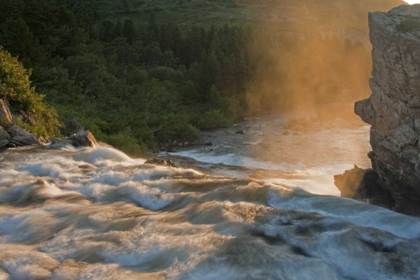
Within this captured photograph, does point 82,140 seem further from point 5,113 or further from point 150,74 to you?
point 150,74

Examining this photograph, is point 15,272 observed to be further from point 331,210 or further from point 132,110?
point 132,110

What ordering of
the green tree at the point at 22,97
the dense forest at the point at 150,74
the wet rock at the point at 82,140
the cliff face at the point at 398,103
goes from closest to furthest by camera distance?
1. the cliff face at the point at 398,103
2. the wet rock at the point at 82,140
3. the green tree at the point at 22,97
4. the dense forest at the point at 150,74

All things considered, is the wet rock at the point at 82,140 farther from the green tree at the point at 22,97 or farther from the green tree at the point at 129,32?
the green tree at the point at 129,32

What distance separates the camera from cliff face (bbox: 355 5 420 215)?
17891mm

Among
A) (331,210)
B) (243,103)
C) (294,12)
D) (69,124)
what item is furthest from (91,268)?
(294,12)

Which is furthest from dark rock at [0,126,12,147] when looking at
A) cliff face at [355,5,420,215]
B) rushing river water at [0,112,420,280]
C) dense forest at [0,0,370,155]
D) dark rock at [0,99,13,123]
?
cliff face at [355,5,420,215]

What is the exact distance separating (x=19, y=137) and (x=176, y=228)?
1158cm

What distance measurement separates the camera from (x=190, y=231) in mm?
10891

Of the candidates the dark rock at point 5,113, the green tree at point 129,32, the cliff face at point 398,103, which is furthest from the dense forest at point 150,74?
the cliff face at point 398,103

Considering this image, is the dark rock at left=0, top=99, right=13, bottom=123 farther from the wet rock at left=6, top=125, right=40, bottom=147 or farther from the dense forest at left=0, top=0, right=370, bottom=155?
the dense forest at left=0, top=0, right=370, bottom=155

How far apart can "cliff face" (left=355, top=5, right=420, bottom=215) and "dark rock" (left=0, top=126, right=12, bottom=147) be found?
50.2 feet

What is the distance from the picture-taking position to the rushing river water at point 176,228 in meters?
9.04

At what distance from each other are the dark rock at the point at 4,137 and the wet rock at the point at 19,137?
0.42 feet

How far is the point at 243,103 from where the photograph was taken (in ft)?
172
